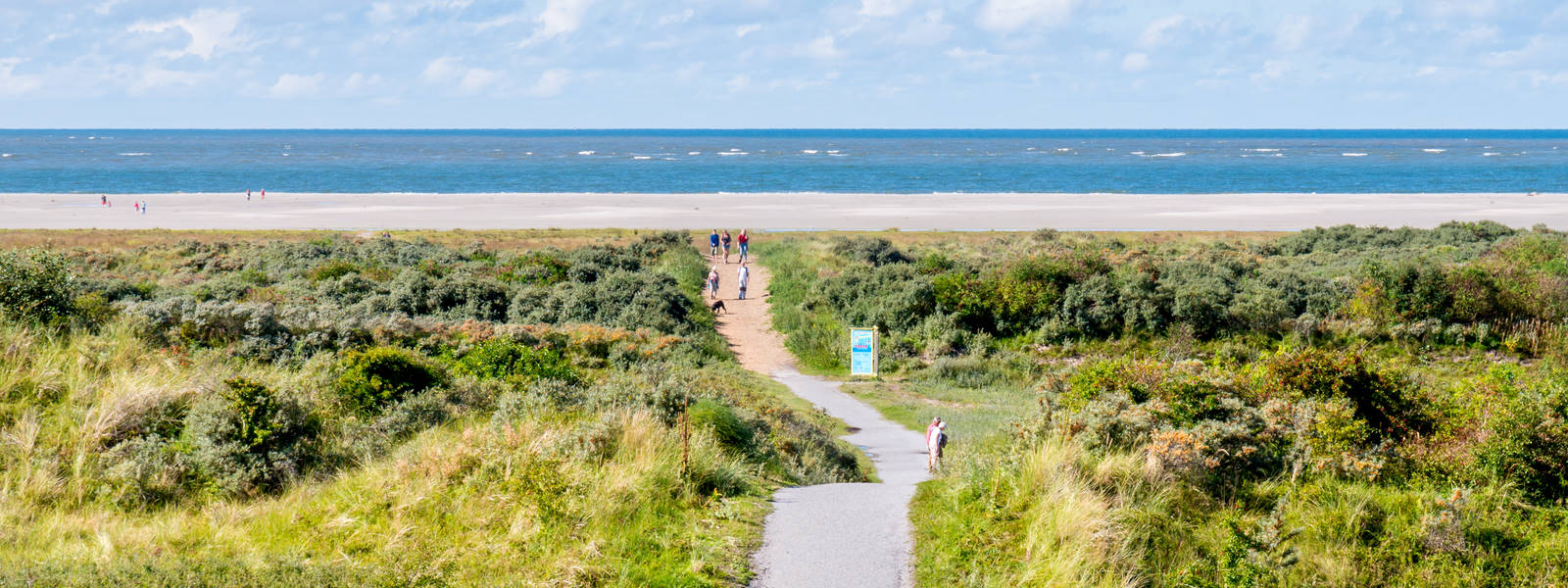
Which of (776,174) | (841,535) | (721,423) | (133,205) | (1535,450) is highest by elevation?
(776,174)

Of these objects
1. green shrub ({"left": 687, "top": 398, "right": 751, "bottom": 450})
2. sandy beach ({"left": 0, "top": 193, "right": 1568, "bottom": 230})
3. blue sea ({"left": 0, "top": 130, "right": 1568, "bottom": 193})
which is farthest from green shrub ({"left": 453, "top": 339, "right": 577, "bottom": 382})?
blue sea ({"left": 0, "top": 130, "right": 1568, "bottom": 193})

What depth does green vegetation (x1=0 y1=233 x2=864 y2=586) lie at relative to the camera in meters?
7.45

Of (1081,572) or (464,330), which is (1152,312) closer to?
(464,330)

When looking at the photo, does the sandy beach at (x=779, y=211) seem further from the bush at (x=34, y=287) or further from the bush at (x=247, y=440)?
the bush at (x=247, y=440)

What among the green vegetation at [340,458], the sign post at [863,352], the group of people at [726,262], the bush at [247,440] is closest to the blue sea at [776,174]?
the group of people at [726,262]

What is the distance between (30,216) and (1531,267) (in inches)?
2592

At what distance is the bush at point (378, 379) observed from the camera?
11.7m

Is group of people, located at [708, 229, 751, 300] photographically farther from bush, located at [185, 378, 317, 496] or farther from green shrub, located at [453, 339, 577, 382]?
bush, located at [185, 378, 317, 496]

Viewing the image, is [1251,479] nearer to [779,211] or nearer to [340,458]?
[340,458]

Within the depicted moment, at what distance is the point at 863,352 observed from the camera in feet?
72.7

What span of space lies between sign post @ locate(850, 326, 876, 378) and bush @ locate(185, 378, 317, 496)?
43.4 feet

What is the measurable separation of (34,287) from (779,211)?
2028 inches

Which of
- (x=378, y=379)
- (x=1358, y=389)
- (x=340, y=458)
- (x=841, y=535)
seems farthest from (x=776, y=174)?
(x=841, y=535)

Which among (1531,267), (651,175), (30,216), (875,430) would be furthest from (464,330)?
(651,175)
